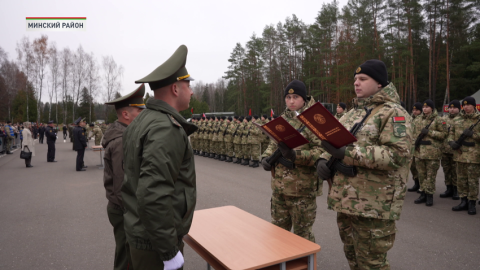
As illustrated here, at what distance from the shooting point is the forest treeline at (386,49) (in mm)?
25703

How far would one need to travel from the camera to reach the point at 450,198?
6816 millimetres

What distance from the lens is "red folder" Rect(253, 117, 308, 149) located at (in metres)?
2.79

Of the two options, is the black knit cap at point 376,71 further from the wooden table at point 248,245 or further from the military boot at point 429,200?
the military boot at point 429,200

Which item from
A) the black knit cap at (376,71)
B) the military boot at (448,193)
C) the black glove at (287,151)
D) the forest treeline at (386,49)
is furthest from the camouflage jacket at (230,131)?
the forest treeline at (386,49)

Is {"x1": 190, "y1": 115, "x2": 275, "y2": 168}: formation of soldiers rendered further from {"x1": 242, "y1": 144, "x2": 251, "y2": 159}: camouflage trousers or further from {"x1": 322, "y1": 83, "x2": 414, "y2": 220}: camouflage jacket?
{"x1": 322, "y1": 83, "x2": 414, "y2": 220}: camouflage jacket

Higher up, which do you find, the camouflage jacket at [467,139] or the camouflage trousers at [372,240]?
the camouflage jacket at [467,139]

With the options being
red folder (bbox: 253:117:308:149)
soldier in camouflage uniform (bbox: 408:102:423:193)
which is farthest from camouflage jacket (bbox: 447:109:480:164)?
red folder (bbox: 253:117:308:149)

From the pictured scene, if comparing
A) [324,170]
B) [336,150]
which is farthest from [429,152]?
[336,150]

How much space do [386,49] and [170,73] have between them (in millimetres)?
29174

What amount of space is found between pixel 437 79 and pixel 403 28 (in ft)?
25.7

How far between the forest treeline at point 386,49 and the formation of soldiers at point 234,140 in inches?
684

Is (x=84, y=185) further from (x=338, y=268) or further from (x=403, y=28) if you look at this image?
(x=403, y=28)

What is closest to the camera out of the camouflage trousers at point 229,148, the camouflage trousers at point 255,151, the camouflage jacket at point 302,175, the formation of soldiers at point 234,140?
the camouflage jacket at point 302,175

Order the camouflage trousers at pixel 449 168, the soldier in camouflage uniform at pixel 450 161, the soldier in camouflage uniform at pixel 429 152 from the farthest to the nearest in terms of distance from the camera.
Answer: the camouflage trousers at pixel 449 168
the soldier in camouflage uniform at pixel 450 161
the soldier in camouflage uniform at pixel 429 152
